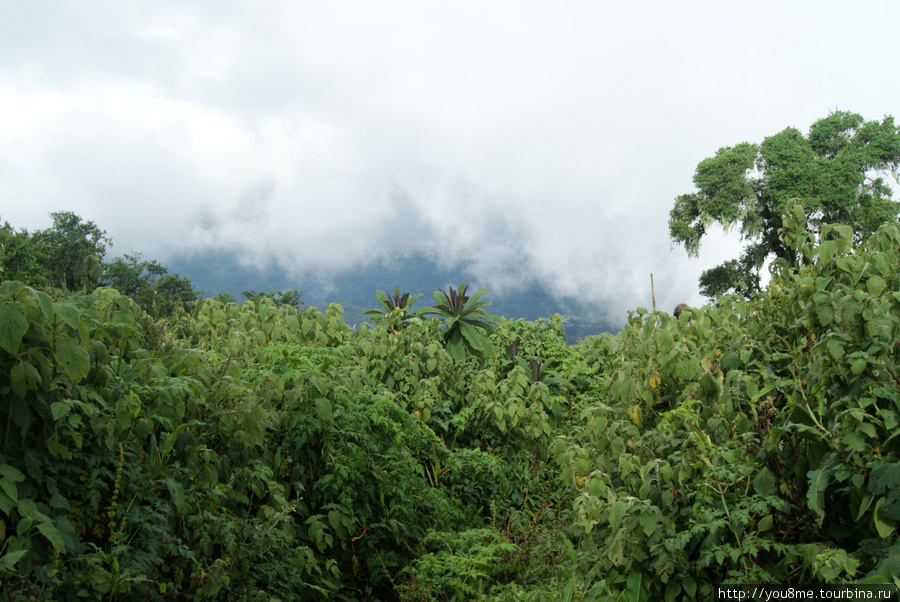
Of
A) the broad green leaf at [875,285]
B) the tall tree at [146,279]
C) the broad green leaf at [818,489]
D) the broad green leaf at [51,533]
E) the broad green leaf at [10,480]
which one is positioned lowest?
the broad green leaf at [51,533]

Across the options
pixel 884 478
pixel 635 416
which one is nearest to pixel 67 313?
pixel 884 478

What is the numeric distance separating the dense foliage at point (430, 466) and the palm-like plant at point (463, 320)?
2.06 meters

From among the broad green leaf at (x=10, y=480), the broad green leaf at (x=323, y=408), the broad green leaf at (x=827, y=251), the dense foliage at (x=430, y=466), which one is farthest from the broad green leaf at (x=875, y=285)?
the broad green leaf at (x=10, y=480)

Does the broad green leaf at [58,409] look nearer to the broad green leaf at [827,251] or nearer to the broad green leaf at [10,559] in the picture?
the broad green leaf at [10,559]

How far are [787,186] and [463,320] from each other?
20610 mm

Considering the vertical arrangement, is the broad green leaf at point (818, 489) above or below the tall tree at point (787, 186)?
below

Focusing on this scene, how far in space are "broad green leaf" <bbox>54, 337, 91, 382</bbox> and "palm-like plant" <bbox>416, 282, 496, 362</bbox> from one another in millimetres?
4904

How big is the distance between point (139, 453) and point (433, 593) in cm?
187

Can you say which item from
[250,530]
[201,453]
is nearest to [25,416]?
[201,453]

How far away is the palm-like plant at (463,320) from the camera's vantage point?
720 cm

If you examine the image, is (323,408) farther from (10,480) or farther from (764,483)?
(764,483)

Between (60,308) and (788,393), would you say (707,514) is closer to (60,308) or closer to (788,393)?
(788,393)

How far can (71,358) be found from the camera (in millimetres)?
2373

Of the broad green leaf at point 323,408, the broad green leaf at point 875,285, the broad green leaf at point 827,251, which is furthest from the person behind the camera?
the broad green leaf at point 323,408
